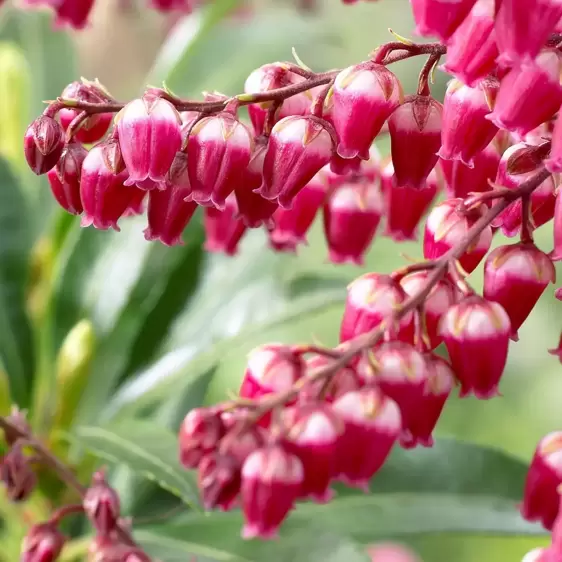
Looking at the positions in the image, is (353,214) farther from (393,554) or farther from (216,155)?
(393,554)

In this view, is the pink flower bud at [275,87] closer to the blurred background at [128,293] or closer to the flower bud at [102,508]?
the flower bud at [102,508]

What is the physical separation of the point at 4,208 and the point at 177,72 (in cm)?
22

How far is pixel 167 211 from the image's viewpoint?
14.1 inches

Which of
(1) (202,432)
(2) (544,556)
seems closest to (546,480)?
(2) (544,556)

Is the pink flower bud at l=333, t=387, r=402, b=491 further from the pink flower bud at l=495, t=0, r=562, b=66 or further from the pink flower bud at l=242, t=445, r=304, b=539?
the pink flower bud at l=495, t=0, r=562, b=66

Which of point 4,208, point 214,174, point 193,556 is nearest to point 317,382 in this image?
point 214,174

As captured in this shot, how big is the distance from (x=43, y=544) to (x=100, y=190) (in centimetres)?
23

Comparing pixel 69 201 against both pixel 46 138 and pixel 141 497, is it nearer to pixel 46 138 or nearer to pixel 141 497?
pixel 46 138

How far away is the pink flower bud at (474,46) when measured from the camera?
29cm

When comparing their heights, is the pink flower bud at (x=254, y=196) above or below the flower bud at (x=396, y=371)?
above

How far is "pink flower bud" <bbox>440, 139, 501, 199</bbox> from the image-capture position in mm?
397

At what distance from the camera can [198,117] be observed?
350 mm

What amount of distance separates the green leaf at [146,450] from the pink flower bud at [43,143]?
207mm

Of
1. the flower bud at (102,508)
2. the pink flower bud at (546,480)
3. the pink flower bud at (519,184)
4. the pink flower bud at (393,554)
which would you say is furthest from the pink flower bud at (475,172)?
the pink flower bud at (393,554)
